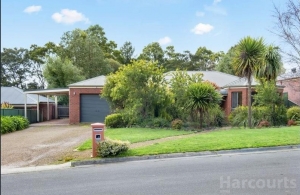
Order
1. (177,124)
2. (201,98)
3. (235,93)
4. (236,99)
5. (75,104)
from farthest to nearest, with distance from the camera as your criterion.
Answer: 1. (75,104)
2. (235,93)
3. (236,99)
4. (201,98)
5. (177,124)

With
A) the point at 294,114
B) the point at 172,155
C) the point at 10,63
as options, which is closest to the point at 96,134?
the point at 172,155

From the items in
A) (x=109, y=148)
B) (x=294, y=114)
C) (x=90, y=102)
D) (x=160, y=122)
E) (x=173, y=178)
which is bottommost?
(x=173, y=178)

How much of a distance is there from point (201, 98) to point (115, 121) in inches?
216

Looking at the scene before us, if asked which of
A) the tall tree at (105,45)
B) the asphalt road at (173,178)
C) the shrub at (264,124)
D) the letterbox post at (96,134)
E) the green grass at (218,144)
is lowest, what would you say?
the asphalt road at (173,178)

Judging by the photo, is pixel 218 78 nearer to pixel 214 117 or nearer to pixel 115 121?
pixel 214 117

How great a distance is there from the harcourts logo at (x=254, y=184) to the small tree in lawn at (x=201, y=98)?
1055cm

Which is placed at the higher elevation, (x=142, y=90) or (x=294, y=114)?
(x=142, y=90)

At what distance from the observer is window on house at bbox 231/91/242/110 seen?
2181 cm

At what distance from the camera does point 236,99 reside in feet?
72.4

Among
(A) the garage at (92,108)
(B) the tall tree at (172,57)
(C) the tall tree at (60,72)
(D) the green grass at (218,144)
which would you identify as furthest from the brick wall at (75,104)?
(B) the tall tree at (172,57)

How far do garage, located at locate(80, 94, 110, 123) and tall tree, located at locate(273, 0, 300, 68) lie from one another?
49.6 feet

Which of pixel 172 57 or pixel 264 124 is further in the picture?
pixel 172 57

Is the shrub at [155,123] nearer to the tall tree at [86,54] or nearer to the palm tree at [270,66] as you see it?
the palm tree at [270,66]

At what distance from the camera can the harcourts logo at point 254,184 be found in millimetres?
5500
